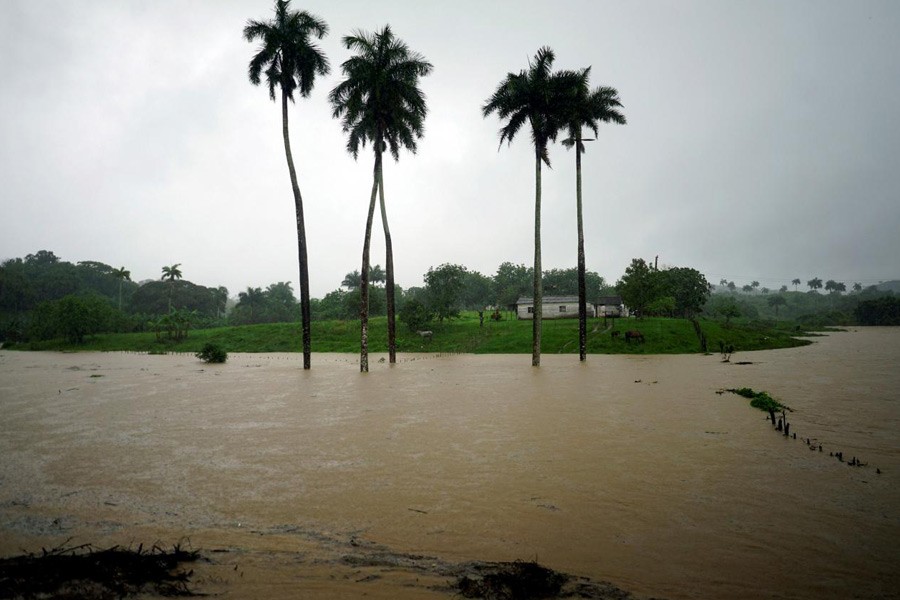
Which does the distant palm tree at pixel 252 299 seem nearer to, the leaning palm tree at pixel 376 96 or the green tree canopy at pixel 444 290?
the green tree canopy at pixel 444 290

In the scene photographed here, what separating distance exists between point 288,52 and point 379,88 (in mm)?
5453

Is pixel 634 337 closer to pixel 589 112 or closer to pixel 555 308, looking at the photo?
pixel 589 112

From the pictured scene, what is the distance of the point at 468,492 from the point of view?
571cm

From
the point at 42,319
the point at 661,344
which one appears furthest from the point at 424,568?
the point at 42,319

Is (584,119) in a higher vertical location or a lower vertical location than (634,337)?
higher

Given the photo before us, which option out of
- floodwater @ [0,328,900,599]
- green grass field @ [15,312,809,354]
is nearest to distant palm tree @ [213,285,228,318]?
green grass field @ [15,312,809,354]

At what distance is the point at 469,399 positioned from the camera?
13.6m

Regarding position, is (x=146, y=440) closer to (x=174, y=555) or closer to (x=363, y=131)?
(x=174, y=555)

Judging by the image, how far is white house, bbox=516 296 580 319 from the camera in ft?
216

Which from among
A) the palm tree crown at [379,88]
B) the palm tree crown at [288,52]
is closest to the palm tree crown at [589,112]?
the palm tree crown at [379,88]

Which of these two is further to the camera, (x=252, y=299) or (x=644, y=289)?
(x=252, y=299)

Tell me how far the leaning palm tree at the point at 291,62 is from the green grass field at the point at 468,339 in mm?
18159

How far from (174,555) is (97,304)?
70460mm

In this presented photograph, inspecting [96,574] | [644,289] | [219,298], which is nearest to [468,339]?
[644,289]
